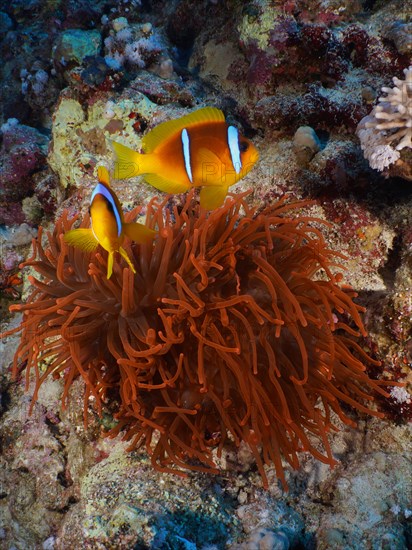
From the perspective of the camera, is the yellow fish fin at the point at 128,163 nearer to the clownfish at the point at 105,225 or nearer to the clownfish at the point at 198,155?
the clownfish at the point at 198,155

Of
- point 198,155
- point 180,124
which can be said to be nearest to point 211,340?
point 198,155

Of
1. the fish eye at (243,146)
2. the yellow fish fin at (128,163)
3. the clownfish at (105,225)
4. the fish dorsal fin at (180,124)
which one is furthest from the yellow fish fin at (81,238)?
the fish eye at (243,146)

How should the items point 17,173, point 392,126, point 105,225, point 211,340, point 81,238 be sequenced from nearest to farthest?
point 105,225
point 81,238
point 211,340
point 392,126
point 17,173

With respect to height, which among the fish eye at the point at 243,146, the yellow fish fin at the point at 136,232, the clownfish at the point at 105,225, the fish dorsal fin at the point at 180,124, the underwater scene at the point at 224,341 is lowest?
the underwater scene at the point at 224,341

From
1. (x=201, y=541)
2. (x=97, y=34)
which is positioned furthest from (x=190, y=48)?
(x=201, y=541)

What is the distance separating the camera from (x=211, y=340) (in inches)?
94.3

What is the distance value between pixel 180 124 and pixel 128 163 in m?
0.35

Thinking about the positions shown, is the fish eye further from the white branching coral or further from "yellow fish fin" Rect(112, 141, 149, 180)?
the white branching coral

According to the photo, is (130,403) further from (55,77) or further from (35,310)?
(55,77)

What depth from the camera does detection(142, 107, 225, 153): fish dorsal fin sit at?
2316 millimetres

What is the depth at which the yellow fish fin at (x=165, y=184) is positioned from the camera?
242 cm

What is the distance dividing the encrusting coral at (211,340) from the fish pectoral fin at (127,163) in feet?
1.27

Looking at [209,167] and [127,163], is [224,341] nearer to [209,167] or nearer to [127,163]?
[209,167]

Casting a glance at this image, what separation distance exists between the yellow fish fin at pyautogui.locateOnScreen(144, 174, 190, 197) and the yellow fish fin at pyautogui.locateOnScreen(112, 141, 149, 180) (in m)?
0.10
